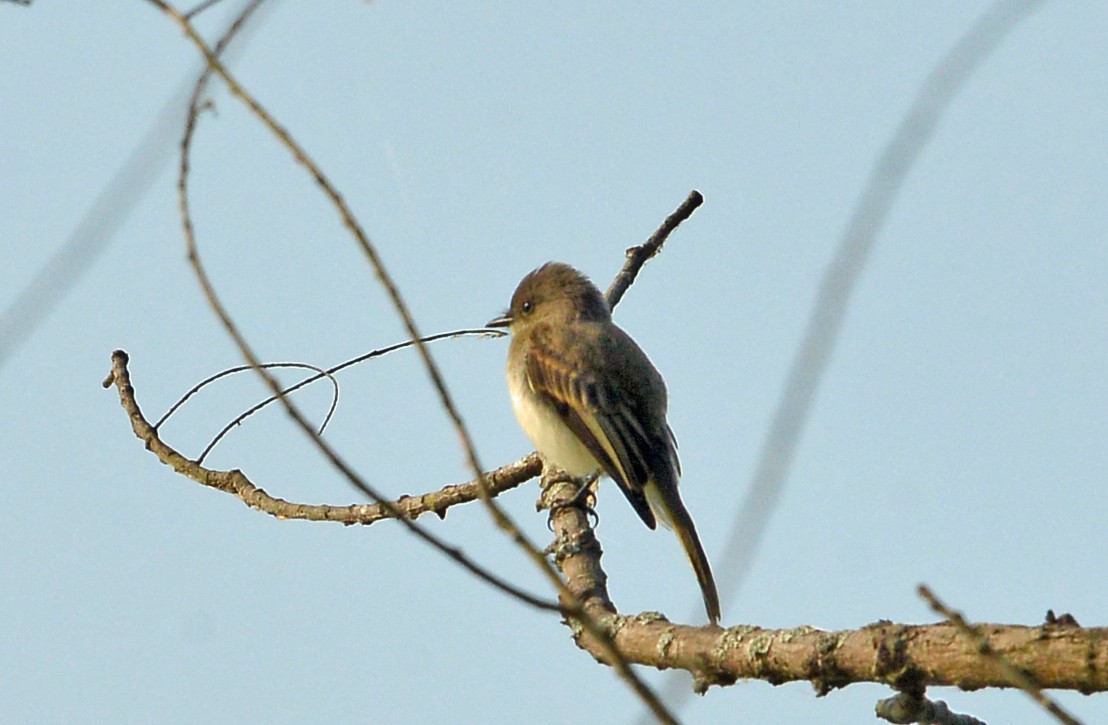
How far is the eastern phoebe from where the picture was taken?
6.05 metres

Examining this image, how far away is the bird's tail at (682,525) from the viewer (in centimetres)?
551

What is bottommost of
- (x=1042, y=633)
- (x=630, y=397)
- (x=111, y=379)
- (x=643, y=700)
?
(x=643, y=700)

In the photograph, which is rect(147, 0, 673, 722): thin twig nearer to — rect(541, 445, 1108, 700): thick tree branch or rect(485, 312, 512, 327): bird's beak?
rect(541, 445, 1108, 700): thick tree branch

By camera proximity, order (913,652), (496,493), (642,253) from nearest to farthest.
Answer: (913,652), (496,493), (642,253)

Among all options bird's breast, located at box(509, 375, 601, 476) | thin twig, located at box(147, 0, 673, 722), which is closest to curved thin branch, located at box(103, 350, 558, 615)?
bird's breast, located at box(509, 375, 601, 476)

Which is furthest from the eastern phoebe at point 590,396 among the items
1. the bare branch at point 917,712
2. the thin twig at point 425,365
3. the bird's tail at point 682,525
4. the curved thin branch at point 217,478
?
the thin twig at point 425,365

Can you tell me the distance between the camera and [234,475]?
16.3 ft

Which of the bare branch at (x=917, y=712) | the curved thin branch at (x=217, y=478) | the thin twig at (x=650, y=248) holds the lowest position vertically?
the bare branch at (x=917, y=712)

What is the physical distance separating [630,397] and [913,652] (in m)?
3.98

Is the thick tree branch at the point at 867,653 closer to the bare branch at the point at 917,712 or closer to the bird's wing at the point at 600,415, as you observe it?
the bare branch at the point at 917,712

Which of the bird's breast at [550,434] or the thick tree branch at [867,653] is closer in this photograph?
the thick tree branch at [867,653]

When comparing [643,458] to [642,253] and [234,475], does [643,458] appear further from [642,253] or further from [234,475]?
[234,475]

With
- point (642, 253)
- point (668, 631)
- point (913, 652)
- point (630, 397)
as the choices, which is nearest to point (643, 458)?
point (630, 397)

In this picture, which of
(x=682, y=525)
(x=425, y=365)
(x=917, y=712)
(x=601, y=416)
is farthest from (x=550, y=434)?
(x=425, y=365)
